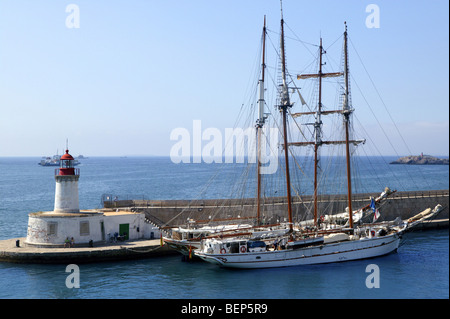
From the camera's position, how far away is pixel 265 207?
5241cm

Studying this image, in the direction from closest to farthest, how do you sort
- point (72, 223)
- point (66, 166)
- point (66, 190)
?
point (72, 223) < point (66, 190) < point (66, 166)

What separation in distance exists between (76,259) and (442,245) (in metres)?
33.4

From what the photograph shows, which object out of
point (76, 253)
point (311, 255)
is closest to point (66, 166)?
point (76, 253)

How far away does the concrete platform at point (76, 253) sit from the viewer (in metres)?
39.0

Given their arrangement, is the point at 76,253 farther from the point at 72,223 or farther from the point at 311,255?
the point at 311,255

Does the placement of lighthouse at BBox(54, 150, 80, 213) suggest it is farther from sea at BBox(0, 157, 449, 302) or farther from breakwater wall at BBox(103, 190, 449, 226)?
breakwater wall at BBox(103, 190, 449, 226)

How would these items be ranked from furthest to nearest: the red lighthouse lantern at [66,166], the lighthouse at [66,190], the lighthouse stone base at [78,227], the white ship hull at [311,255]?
the red lighthouse lantern at [66,166]
the lighthouse at [66,190]
the lighthouse stone base at [78,227]
the white ship hull at [311,255]

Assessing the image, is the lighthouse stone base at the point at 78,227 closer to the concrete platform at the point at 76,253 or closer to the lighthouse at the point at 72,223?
the lighthouse at the point at 72,223

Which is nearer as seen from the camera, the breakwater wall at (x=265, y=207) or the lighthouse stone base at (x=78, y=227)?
the lighthouse stone base at (x=78, y=227)

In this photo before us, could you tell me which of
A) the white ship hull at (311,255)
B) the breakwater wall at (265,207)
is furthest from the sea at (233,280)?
the breakwater wall at (265,207)

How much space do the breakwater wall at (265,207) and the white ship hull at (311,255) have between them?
6108mm

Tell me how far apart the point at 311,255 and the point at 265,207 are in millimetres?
12874
